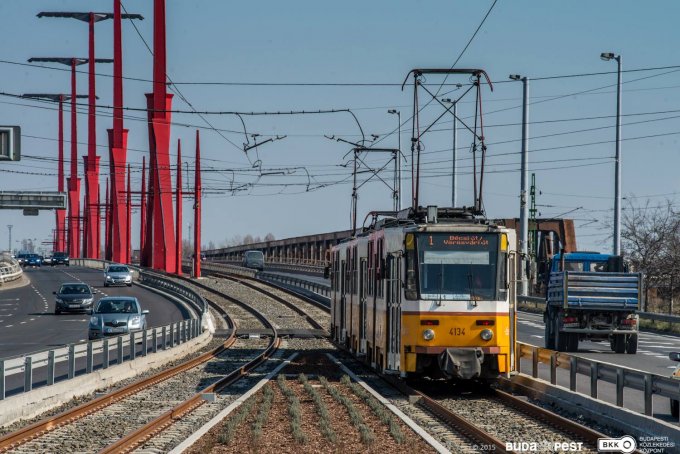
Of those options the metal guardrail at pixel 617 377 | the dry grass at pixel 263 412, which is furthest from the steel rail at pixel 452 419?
the dry grass at pixel 263 412

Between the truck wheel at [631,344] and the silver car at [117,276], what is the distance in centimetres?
5547

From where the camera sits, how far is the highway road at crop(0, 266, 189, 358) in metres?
41.6

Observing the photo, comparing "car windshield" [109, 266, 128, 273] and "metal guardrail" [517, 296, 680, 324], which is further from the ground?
"car windshield" [109, 266, 128, 273]

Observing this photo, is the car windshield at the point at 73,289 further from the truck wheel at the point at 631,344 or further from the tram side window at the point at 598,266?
the truck wheel at the point at 631,344

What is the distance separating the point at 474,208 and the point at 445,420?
23.8ft

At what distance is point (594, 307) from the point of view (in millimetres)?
35594

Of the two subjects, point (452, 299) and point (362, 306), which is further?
point (362, 306)

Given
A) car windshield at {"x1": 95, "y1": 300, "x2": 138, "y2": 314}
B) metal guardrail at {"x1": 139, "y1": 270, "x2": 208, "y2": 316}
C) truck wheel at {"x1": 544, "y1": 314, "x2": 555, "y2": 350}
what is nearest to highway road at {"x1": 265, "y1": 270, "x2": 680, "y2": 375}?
truck wheel at {"x1": 544, "y1": 314, "x2": 555, "y2": 350}

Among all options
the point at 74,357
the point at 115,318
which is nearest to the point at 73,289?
the point at 115,318

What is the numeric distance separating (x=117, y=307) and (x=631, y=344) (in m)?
16.9

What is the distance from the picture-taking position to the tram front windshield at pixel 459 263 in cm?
2347

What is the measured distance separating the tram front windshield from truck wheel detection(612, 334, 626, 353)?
14.2 metres

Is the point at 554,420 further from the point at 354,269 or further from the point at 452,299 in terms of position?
the point at 354,269

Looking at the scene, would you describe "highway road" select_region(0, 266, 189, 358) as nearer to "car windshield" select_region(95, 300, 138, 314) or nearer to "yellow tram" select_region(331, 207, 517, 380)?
"car windshield" select_region(95, 300, 138, 314)
